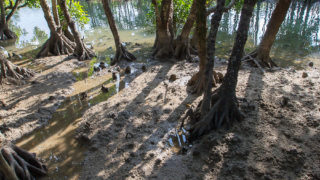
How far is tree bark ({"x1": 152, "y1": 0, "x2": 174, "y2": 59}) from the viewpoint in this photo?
990cm

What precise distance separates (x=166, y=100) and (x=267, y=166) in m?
3.52

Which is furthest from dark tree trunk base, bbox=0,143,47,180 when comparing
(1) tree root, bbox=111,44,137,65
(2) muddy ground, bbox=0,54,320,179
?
(1) tree root, bbox=111,44,137,65

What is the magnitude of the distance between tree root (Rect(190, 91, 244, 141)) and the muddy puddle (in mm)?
2789

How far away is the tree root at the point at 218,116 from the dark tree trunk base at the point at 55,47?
10.1 metres

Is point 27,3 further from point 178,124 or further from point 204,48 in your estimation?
point 178,124

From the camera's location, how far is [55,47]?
12.5 m

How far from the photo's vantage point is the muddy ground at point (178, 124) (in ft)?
14.5

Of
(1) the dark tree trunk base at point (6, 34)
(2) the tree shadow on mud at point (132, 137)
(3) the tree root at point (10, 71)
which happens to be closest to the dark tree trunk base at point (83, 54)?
(3) the tree root at point (10, 71)

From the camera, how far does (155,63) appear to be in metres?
10.6

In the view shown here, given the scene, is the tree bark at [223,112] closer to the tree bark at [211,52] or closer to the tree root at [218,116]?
the tree root at [218,116]

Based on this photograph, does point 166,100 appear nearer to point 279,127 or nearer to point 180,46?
point 279,127

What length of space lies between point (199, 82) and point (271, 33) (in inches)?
149

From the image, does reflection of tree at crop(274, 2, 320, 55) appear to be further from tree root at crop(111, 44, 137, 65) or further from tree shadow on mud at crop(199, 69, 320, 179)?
tree root at crop(111, 44, 137, 65)


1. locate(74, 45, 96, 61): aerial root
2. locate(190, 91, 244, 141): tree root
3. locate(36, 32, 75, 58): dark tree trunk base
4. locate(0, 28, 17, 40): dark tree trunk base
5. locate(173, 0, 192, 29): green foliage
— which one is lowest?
locate(190, 91, 244, 141): tree root
